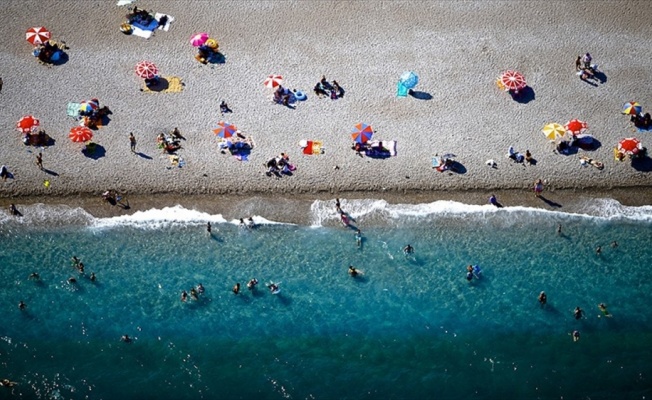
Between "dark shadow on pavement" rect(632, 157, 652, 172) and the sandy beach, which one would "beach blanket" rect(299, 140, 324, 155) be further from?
"dark shadow on pavement" rect(632, 157, 652, 172)

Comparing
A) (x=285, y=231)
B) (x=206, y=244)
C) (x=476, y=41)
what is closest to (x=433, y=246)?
(x=285, y=231)

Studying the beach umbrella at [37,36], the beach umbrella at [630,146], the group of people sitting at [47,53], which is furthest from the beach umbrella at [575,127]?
the beach umbrella at [37,36]

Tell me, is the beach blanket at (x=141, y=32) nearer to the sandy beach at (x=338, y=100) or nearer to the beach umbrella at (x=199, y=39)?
the sandy beach at (x=338, y=100)

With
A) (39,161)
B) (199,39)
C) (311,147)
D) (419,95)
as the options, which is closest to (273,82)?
(311,147)

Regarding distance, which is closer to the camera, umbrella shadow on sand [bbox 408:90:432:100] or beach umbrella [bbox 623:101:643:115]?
beach umbrella [bbox 623:101:643:115]

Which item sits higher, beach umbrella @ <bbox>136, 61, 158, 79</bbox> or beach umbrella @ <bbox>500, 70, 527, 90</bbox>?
beach umbrella @ <bbox>500, 70, 527, 90</bbox>

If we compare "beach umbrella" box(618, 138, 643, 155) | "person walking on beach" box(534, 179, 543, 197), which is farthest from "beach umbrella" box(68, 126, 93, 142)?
"beach umbrella" box(618, 138, 643, 155)

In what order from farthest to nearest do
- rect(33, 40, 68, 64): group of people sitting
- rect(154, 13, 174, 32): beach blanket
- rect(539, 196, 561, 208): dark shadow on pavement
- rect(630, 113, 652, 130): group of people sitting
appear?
rect(154, 13, 174, 32): beach blanket, rect(33, 40, 68, 64): group of people sitting, rect(630, 113, 652, 130): group of people sitting, rect(539, 196, 561, 208): dark shadow on pavement

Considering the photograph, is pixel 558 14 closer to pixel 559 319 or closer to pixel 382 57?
pixel 382 57
